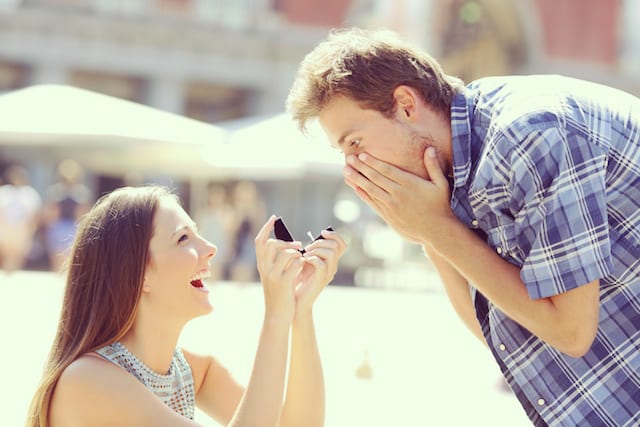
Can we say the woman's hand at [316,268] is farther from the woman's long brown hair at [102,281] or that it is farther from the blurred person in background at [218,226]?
the blurred person in background at [218,226]

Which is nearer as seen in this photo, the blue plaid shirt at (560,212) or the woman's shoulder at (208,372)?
the blue plaid shirt at (560,212)

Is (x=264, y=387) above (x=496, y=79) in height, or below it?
below

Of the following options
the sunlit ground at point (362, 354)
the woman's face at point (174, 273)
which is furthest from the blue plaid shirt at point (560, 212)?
the sunlit ground at point (362, 354)

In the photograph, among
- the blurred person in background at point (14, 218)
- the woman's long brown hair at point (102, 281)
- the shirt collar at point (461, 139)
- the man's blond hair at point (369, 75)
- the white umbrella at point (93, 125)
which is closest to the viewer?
the shirt collar at point (461, 139)

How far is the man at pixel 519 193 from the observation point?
220 centimetres

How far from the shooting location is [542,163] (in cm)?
218

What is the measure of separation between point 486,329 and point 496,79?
683mm

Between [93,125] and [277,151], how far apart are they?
2559 millimetres

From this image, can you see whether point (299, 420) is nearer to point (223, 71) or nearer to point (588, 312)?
point (588, 312)

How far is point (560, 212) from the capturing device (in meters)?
2.19

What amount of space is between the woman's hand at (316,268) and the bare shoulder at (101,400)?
0.47 metres

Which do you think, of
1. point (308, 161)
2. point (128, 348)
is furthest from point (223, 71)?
point (128, 348)

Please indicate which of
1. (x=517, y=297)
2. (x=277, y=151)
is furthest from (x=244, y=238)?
(x=517, y=297)

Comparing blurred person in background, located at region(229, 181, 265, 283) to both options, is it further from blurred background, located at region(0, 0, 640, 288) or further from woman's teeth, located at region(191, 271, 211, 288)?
woman's teeth, located at region(191, 271, 211, 288)
